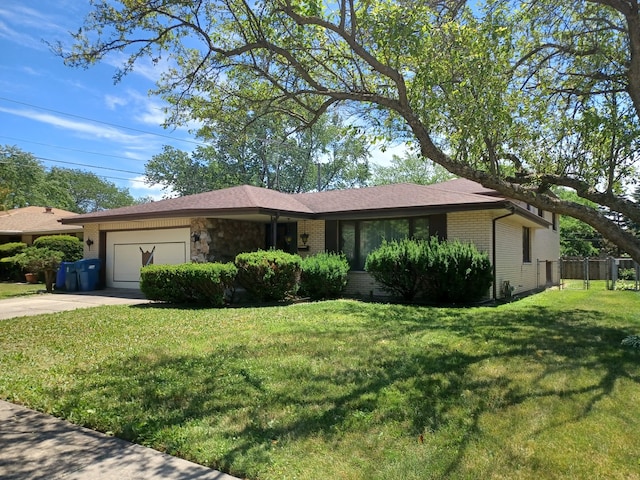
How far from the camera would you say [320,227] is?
1573 centimetres

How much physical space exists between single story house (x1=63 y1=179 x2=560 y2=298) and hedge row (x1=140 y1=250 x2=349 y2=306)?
64.1 inches

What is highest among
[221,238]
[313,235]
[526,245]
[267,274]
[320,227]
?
[320,227]

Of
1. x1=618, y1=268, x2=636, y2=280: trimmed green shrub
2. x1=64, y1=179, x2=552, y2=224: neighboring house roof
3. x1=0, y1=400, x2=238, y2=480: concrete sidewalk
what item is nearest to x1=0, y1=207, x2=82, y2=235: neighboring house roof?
x1=64, y1=179, x2=552, y2=224: neighboring house roof

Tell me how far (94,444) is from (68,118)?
25.3m

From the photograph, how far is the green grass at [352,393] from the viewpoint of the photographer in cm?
335

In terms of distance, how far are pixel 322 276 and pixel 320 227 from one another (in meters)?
3.04

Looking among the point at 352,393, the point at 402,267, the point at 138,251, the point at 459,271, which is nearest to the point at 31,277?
the point at 138,251

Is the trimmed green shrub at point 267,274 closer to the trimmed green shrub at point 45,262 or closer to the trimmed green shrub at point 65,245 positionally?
the trimmed green shrub at point 45,262

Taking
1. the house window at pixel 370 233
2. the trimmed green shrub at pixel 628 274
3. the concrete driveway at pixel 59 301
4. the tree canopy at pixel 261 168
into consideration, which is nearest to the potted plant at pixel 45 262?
the concrete driveway at pixel 59 301

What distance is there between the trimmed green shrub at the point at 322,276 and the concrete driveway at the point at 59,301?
14.8 feet

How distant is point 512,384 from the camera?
4.90 metres

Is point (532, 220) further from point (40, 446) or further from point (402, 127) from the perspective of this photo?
point (40, 446)

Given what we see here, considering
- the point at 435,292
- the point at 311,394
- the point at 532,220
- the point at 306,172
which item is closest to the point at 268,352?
the point at 311,394

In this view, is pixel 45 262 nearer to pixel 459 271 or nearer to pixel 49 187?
pixel 459 271
